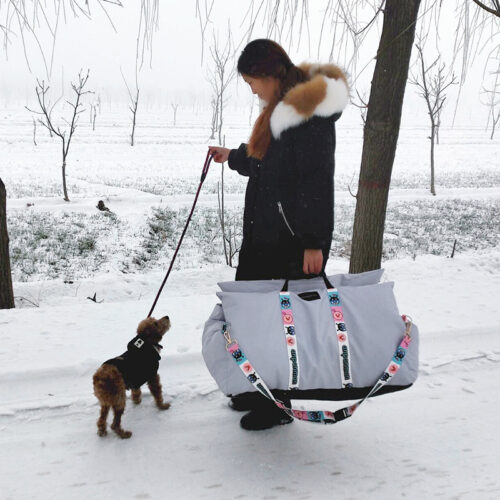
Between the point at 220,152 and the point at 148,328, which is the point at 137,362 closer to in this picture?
the point at 148,328

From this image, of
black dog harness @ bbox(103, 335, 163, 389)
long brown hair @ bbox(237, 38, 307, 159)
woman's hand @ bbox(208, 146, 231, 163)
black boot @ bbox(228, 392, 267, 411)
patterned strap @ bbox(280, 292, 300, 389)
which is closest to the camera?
patterned strap @ bbox(280, 292, 300, 389)

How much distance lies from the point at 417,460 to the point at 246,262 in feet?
4.56

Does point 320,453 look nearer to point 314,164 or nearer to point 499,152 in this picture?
point 314,164

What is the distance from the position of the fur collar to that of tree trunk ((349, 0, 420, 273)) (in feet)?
6.23

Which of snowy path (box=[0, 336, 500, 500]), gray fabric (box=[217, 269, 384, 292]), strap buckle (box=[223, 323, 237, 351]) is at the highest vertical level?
gray fabric (box=[217, 269, 384, 292])

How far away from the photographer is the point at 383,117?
400 cm

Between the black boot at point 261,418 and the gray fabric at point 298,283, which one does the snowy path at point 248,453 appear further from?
the gray fabric at point 298,283

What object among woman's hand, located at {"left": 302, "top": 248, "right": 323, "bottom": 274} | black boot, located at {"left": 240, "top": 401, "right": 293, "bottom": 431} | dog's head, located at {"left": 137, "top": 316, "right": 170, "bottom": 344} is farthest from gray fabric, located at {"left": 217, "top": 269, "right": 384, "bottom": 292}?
black boot, located at {"left": 240, "top": 401, "right": 293, "bottom": 431}

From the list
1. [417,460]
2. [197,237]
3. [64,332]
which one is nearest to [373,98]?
[417,460]

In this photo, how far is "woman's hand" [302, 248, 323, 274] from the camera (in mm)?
2266

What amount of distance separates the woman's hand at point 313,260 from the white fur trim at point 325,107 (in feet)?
2.04

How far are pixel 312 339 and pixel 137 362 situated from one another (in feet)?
3.27

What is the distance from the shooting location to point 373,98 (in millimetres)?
4023

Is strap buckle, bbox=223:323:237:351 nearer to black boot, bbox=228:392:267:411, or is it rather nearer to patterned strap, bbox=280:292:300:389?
patterned strap, bbox=280:292:300:389
